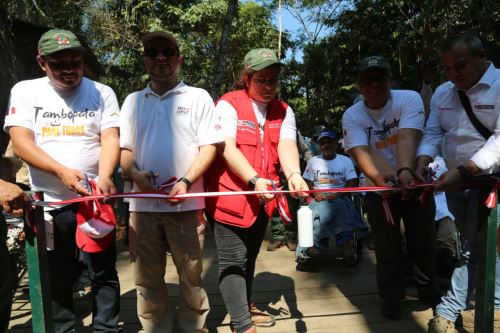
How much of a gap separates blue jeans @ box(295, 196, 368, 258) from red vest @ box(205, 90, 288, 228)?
6.83ft

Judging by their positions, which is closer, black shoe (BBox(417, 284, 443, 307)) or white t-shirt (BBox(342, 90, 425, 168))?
white t-shirt (BBox(342, 90, 425, 168))

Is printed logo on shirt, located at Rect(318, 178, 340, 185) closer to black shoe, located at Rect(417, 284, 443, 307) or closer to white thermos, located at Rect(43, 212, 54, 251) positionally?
black shoe, located at Rect(417, 284, 443, 307)

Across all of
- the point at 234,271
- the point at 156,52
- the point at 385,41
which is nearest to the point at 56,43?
the point at 156,52

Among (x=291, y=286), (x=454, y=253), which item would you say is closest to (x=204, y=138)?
(x=291, y=286)

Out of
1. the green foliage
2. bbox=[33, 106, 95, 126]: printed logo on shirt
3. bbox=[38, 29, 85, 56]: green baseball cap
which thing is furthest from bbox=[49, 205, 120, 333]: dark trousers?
the green foliage

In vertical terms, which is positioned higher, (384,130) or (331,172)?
(384,130)

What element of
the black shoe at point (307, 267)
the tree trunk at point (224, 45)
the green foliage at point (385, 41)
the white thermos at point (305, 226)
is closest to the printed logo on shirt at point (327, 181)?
the black shoe at point (307, 267)

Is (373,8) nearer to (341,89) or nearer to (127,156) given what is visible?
(341,89)

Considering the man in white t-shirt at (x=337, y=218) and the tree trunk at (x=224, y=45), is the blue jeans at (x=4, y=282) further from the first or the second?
the tree trunk at (x=224, y=45)

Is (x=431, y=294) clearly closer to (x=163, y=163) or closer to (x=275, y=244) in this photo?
(x=163, y=163)

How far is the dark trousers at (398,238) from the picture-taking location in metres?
3.44

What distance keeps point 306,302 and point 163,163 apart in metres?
2.02

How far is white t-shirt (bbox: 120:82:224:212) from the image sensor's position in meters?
2.82

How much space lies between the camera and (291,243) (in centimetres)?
608
